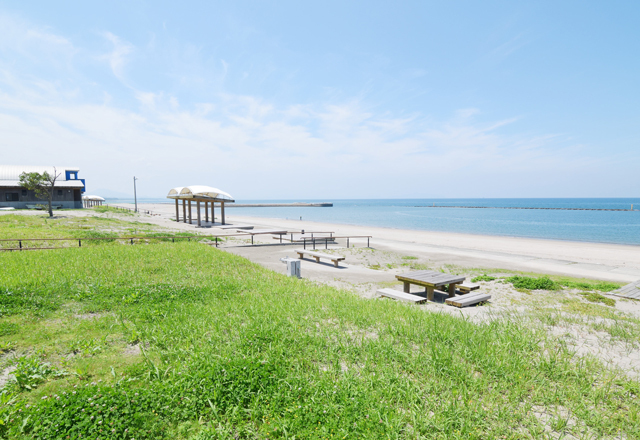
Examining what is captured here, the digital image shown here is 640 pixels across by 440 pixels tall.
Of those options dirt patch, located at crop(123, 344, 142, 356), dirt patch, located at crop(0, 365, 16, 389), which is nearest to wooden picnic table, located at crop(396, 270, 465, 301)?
dirt patch, located at crop(123, 344, 142, 356)

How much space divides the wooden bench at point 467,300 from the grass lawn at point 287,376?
239 centimetres

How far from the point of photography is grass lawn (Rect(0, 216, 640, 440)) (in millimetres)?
3033

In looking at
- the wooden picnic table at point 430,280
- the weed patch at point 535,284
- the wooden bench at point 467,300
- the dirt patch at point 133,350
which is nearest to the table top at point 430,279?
the wooden picnic table at point 430,280

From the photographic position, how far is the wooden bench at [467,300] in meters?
8.34

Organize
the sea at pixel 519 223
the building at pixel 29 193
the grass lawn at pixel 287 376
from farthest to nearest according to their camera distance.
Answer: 1. the building at pixel 29 193
2. the sea at pixel 519 223
3. the grass lawn at pixel 287 376

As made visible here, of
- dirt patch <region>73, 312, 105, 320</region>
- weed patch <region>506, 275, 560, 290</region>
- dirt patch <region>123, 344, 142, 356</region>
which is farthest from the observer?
weed patch <region>506, 275, 560, 290</region>

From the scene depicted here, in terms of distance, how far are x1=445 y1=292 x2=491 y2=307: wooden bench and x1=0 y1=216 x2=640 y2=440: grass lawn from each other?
7.85 ft

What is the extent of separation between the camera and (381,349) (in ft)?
14.6

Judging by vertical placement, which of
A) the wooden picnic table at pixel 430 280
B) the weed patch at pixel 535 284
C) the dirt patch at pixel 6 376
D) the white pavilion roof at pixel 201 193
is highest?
the white pavilion roof at pixel 201 193

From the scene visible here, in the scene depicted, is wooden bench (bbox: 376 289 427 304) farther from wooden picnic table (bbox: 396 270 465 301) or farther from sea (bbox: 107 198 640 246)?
sea (bbox: 107 198 640 246)

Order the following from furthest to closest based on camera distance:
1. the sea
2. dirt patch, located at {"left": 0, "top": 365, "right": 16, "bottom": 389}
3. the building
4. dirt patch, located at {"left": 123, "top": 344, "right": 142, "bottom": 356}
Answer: the building
the sea
dirt patch, located at {"left": 123, "top": 344, "right": 142, "bottom": 356}
dirt patch, located at {"left": 0, "top": 365, "right": 16, "bottom": 389}

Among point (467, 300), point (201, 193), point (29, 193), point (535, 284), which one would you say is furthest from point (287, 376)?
point (29, 193)

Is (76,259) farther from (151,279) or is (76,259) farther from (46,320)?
(46,320)

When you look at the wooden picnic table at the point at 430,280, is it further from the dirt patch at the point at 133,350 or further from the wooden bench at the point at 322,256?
the dirt patch at the point at 133,350
